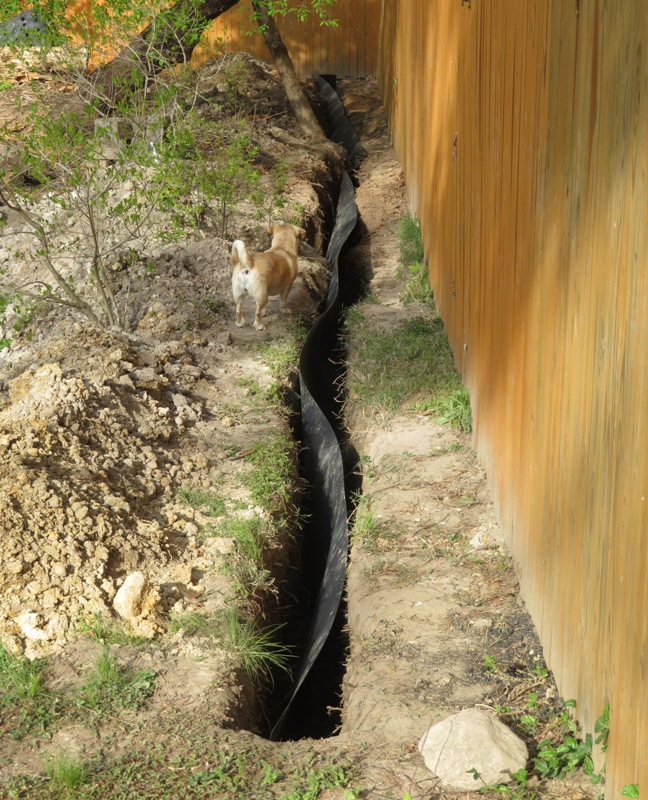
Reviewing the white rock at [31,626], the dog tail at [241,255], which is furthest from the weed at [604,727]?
the dog tail at [241,255]

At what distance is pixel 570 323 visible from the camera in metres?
3.47

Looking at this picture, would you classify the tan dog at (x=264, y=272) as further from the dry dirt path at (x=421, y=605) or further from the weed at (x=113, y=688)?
the weed at (x=113, y=688)

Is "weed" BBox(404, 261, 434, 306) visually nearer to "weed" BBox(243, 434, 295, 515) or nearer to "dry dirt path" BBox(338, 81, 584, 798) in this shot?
"dry dirt path" BBox(338, 81, 584, 798)

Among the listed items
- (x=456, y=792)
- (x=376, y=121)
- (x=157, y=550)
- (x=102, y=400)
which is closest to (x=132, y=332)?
(x=102, y=400)

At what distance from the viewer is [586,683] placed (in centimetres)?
327

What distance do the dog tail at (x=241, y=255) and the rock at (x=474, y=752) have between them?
4786mm

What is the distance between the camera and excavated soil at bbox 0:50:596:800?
157 inches

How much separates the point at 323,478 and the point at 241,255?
84.8 inches

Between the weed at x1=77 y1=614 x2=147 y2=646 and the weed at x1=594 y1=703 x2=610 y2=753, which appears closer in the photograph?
the weed at x1=594 y1=703 x2=610 y2=753

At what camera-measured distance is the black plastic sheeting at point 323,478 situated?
5.18 metres

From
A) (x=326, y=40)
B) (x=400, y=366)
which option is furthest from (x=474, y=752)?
(x=326, y=40)

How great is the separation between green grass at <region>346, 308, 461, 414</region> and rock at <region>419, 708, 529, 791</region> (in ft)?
11.3

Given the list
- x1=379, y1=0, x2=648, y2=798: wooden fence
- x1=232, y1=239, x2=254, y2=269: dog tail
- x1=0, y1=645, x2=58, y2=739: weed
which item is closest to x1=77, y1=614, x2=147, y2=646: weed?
x1=0, y1=645, x2=58, y2=739: weed

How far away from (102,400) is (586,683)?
382 cm
